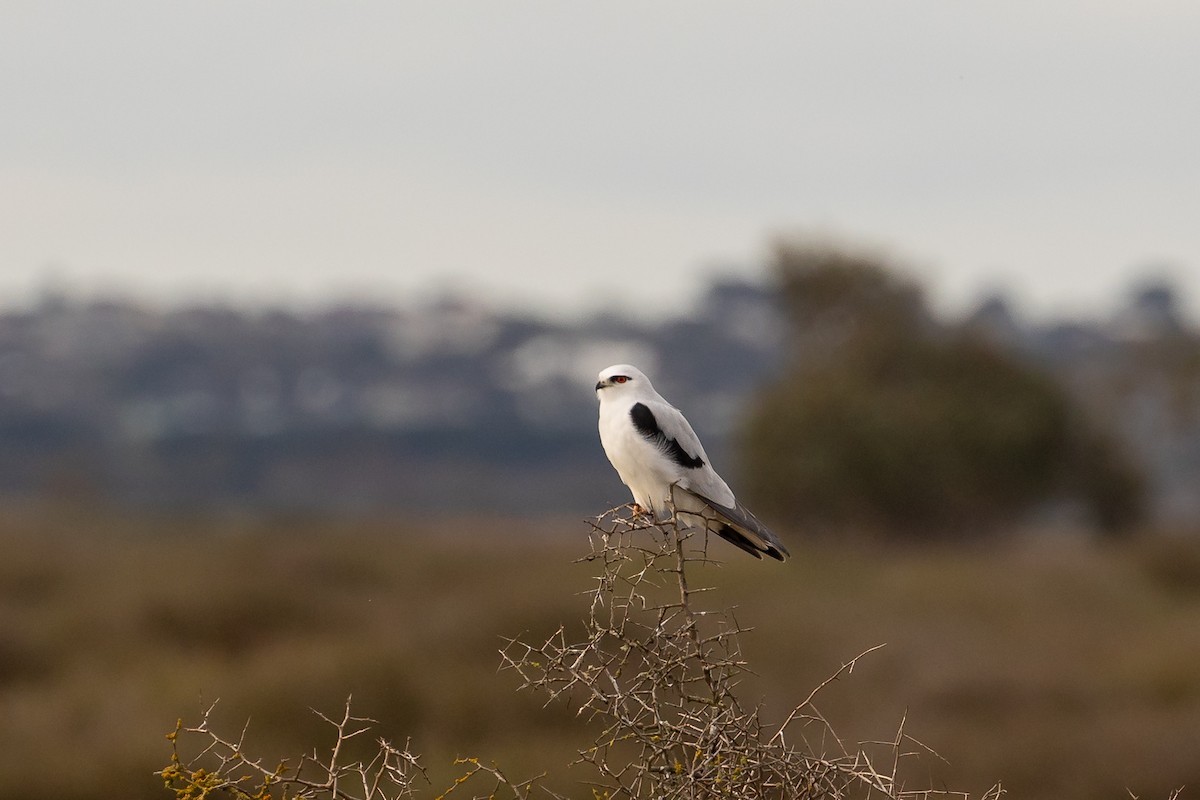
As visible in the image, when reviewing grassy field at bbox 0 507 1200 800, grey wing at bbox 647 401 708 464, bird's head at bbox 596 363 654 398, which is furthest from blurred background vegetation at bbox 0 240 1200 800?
bird's head at bbox 596 363 654 398

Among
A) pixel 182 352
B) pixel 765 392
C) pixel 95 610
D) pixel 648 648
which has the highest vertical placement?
pixel 182 352

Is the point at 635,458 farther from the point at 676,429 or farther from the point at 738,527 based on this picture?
the point at 738,527

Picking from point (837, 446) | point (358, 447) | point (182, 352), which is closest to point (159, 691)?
point (837, 446)

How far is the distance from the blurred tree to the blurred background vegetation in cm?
7

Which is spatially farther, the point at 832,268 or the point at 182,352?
the point at 182,352

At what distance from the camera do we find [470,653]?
53.5 feet

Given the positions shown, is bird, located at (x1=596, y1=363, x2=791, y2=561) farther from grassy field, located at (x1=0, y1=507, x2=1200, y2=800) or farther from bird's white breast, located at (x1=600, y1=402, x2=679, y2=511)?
grassy field, located at (x1=0, y1=507, x2=1200, y2=800)

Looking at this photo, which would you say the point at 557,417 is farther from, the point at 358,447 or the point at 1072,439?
the point at 1072,439

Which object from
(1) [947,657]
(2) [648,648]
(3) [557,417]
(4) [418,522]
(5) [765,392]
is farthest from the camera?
(3) [557,417]

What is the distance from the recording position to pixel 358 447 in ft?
350

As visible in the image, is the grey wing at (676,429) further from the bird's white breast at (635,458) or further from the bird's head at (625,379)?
the bird's head at (625,379)

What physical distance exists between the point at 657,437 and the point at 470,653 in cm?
1088

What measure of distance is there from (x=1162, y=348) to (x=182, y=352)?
81.9m

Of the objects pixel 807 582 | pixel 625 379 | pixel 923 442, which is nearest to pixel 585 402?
pixel 923 442
